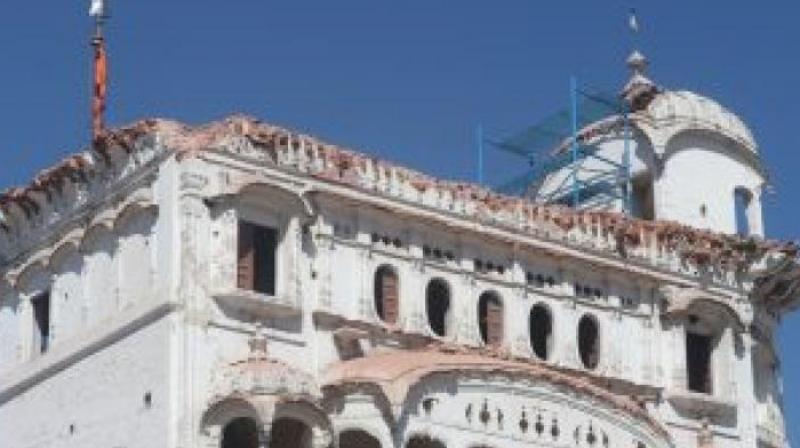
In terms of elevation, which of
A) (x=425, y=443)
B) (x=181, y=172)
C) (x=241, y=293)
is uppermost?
(x=181, y=172)

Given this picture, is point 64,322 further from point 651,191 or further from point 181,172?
point 651,191

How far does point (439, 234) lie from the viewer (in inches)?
1761

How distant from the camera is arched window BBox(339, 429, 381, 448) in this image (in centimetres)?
4053

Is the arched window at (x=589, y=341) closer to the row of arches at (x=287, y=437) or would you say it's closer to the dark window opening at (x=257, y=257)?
the row of arches at (x=287, y=437)

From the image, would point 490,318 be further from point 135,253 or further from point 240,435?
point 135,253

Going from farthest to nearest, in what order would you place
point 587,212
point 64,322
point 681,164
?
point 681,164, point 587,212, point 64,322

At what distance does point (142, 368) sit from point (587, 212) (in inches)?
496

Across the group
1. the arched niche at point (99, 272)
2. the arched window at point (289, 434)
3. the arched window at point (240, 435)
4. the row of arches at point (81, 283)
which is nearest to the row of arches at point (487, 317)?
the arched window at point (289, 434)

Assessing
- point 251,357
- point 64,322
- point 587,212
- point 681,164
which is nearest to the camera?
point 251,357

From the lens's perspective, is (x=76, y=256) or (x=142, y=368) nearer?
(x=142, y=368)

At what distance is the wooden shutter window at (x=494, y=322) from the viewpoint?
4512 cm

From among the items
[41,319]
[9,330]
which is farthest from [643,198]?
[9,330]

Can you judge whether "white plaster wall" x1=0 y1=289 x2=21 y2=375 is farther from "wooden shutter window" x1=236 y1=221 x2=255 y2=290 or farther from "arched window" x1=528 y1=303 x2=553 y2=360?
"arched window" x1=528 y1=303 x2=553 y2=360

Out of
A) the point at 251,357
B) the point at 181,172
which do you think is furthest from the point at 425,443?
the point at 181,172
